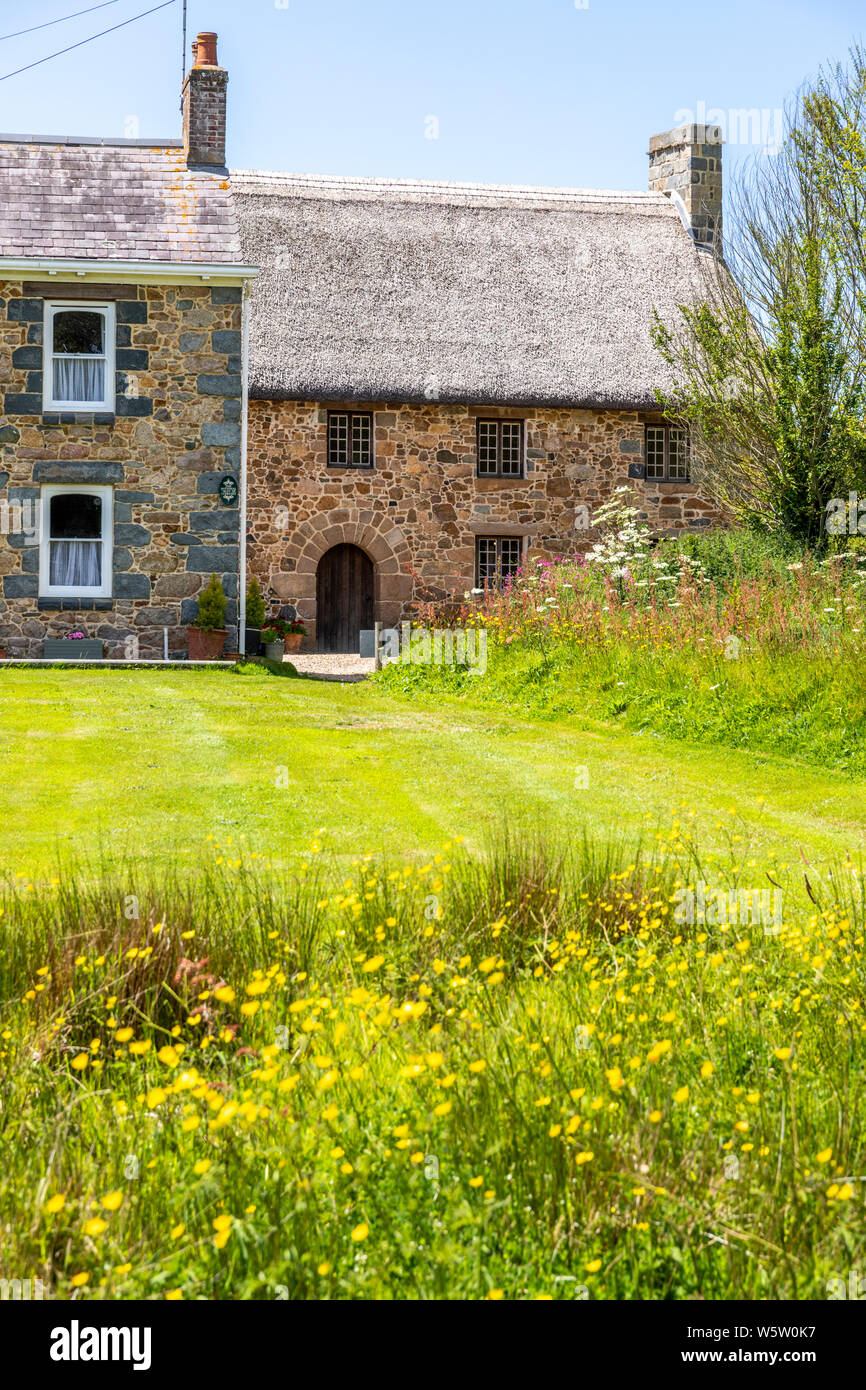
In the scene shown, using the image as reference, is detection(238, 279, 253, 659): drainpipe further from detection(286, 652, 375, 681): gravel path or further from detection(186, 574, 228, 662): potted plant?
detection(286, 652, 375, 681): gravel path

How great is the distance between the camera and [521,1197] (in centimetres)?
392

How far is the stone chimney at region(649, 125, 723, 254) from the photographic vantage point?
2734cm

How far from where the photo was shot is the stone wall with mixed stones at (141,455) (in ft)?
63.1

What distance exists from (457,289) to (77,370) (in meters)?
8.49

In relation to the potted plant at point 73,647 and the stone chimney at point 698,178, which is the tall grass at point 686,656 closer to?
the potted plant at point 73,647

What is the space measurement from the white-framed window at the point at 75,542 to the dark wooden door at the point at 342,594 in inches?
223

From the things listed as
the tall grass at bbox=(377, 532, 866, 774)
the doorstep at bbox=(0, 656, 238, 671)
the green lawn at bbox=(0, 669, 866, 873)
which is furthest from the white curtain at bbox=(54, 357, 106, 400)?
the green lawn at bbox=(0, 669, 866, 873)

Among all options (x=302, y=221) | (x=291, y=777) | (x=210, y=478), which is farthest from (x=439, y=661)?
(x=302, y=221)

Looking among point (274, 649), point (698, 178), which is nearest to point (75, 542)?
point (274, 649)

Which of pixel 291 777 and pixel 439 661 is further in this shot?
pixel 439 661

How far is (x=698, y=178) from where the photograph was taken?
27.6 metres

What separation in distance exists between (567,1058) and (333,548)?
2062cm
